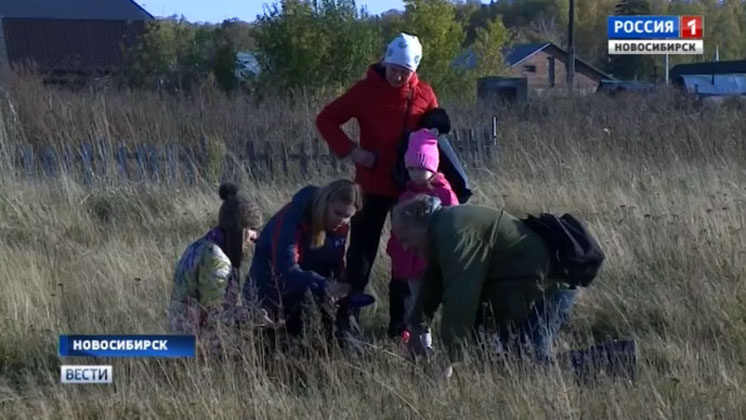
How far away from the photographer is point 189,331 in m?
5.68

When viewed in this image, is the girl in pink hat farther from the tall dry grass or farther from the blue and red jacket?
the tall dry grass

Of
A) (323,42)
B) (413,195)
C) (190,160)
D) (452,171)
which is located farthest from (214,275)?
(323,42)

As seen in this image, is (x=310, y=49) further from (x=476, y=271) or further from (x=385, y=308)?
(x=476, y=271)

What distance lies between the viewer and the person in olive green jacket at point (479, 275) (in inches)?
206

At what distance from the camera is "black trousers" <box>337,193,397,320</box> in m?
6.71

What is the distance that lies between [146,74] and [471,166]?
71.3 feet

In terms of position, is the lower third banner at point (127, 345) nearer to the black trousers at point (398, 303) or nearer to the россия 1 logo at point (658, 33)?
the black trousers at point (398, 303)

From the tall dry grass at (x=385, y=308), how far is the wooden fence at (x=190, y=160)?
503 millimetres

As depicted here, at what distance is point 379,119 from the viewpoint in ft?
21.8

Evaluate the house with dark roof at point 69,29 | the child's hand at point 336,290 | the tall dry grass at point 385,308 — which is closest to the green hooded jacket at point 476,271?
the tall dry grass at point 385,308

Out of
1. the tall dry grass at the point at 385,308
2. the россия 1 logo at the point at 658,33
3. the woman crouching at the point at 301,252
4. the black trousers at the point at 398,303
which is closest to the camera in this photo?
the tall dry grass at the point at 385,308

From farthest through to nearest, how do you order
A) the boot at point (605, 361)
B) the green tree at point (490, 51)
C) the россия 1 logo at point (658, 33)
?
the green tree at point (490, 51) → the россия 1 logo at point (658, 33) → the boot at point (605, 361)

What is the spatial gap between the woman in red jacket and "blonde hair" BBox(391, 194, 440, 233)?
3.91 feet

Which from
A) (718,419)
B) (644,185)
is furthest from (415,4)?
(718,419)
